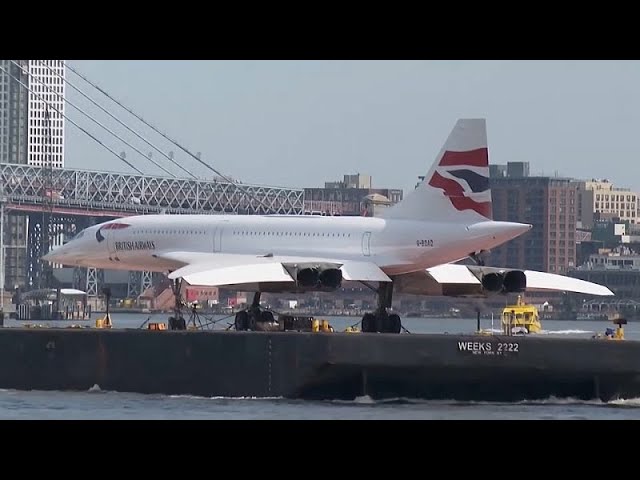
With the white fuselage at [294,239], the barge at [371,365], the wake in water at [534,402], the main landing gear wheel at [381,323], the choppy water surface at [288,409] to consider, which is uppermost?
the white fuselage at [294,239]

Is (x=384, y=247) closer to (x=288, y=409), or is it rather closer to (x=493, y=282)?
(x=493, y=282)

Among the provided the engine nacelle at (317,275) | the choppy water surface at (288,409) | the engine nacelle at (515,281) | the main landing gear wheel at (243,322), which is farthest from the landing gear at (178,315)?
the engine nacelle at (515,281)

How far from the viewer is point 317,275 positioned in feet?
157

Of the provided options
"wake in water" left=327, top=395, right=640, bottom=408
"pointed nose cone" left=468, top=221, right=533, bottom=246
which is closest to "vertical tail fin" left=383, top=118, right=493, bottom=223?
"pointed nose cone" left=468, top=221, right=533, bottom=246

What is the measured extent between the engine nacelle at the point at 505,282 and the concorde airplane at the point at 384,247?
0.03 metres

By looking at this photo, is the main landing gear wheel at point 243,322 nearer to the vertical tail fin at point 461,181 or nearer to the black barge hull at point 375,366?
the black barge hull at point 375,366

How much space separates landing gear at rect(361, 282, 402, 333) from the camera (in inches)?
1918

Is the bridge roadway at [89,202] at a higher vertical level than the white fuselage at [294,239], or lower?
higher

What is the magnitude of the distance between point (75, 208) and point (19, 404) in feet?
391

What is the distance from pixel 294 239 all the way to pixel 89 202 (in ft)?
390

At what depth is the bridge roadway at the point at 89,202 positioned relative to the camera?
164625mm

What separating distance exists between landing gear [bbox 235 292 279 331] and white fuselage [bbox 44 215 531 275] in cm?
175

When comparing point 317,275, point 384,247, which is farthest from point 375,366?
point 384,247

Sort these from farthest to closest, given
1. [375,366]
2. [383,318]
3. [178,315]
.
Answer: [178,315]
[383,318]
[375,366]
